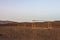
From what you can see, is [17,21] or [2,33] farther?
[17,21]

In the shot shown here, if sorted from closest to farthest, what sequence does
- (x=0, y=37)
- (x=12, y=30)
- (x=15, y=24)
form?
(x=0, y=37), (x=12, y=30), (x=15, y=24)

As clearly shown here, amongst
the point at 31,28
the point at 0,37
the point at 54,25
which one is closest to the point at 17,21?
the point at 31,28

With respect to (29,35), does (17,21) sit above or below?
above

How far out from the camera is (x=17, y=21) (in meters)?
3.74

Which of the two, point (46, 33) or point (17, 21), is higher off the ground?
point (17, 21)

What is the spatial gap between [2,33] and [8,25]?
0.43m

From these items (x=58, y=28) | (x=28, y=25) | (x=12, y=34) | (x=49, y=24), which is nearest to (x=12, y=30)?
(x=12, y=34)

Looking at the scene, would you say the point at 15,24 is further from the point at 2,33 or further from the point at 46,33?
the point at 46,33

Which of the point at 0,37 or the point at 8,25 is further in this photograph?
the point at 8,25

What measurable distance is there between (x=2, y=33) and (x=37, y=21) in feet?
3.16

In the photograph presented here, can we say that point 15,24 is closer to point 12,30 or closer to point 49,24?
point 12,30

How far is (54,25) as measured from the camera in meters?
3.68

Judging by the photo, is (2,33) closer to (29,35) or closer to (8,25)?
(8,25)

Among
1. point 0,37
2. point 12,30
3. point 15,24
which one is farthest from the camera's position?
point 15,24
